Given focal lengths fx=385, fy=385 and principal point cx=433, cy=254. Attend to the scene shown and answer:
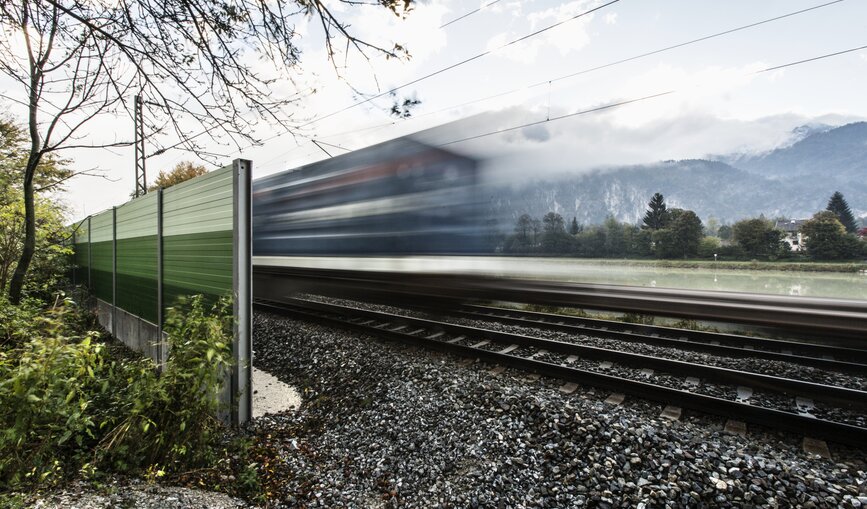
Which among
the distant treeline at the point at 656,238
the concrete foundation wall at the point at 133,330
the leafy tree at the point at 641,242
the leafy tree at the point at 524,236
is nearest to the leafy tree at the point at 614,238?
the distant treeline at the point at 656,238

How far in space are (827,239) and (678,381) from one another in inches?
114

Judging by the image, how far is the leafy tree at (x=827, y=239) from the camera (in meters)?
5.09

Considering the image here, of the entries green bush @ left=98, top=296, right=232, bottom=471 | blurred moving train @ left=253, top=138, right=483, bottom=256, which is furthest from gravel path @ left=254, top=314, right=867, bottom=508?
blurred moving train @ left=253, top=138, right=483, bottom=256

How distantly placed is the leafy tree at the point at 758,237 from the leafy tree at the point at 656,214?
0.98 metres

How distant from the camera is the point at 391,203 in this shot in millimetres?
7277

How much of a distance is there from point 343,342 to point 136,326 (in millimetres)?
3914

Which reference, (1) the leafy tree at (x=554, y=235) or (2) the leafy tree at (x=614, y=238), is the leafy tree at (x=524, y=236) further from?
(2) the leafy tree at (x=614, y=238)

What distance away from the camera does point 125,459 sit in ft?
10.7

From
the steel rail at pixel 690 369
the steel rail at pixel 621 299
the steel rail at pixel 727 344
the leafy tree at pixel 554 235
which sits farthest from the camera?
the leafy tree at pixel 554 235

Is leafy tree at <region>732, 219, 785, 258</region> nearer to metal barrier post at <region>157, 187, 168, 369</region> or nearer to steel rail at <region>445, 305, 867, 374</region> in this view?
steel rail at <region>445, 305, 867, 374</region>

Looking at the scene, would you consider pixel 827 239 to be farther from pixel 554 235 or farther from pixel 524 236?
pixel 524 236

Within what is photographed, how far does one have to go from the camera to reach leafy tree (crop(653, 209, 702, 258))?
6.41 metres

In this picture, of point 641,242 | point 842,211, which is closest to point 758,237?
point 842,211

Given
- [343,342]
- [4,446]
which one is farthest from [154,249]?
[4,446]
